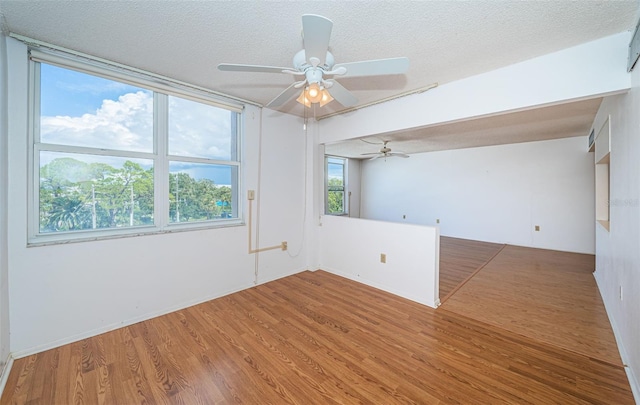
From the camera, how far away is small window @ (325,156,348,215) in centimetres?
728

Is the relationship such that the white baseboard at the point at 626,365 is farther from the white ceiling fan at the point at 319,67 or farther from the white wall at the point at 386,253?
the white ceiling fan at the point at 319,67

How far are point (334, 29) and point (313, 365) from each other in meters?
2.47

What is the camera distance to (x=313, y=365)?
1846 millimetres

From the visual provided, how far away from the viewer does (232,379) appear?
1720 millimetres

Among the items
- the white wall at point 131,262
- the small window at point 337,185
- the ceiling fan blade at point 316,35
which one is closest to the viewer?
the ceiling fan blade at point 316,35

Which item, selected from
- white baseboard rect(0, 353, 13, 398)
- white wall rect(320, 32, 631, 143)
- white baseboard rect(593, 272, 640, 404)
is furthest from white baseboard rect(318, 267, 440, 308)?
white baseboard rect(0, 353, 13, 398)

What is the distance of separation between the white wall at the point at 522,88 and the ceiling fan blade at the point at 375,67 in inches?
47.6

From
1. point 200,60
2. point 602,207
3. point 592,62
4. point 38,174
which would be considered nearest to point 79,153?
point 38,174

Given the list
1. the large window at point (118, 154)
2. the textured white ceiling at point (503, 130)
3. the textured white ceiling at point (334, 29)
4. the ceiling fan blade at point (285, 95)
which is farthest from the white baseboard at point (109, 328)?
the textured white ceiling at point (503, 130)

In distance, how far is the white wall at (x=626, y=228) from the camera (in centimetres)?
162

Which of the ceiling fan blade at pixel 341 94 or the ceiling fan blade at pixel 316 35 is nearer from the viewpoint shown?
the ceiling fan blade at pixel 316 35

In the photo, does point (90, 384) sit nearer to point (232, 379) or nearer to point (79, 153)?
point (232, 379)

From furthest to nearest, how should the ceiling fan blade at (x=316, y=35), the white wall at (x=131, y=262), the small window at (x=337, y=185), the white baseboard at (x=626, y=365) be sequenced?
the small window at (x=337, y=185)
the white wall at (x=131, y=262)
the white baseboard at (x=626, y=365)
the ceiling fan blade at (x=316, y=35)

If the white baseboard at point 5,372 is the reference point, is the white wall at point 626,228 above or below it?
above
